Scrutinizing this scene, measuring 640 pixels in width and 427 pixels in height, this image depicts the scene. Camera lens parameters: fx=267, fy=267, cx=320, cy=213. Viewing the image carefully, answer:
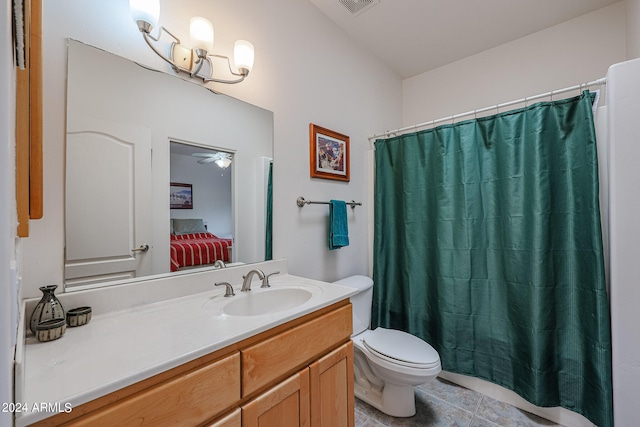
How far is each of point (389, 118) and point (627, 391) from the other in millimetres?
2251

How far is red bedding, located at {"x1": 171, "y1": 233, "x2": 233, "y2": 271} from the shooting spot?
1.17 m

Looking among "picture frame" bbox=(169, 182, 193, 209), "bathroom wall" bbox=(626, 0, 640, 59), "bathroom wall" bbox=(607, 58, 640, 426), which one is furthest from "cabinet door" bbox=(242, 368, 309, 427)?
"bathroom wall" bbox=(626, 0, 640, 59)

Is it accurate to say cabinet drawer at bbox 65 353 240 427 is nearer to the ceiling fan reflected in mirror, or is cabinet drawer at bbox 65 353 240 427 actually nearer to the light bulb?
the ceiling fan reflected in mirror

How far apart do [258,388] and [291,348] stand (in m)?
0.15

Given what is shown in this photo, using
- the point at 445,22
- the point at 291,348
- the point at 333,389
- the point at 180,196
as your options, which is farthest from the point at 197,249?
the point at 445,22

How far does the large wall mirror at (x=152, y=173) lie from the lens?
944 mm

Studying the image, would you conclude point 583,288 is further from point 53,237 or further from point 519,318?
point 53,237

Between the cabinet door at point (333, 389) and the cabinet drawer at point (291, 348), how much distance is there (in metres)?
0.05

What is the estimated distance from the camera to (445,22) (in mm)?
1910

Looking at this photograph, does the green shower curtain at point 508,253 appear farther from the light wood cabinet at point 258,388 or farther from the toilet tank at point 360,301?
the light wood cabinet at point 258,388

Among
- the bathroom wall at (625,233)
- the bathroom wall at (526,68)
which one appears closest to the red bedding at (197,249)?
the bathroom wall at (625,233)

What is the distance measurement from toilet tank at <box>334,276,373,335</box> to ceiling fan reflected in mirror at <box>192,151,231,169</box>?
1.02 metres

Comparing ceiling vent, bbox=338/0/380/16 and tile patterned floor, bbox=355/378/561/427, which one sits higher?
ceiling vent, bbox=338/0/380/16

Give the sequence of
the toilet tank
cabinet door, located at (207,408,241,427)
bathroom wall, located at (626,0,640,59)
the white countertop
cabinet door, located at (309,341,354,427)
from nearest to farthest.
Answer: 1. the white countertop
2. cabinet door, located at (207,408,241,427)
3. cabinet door, located at (309,341,354,427)
4. bathroom wall, located at (626,0,640,59)
5. the toilet tank
